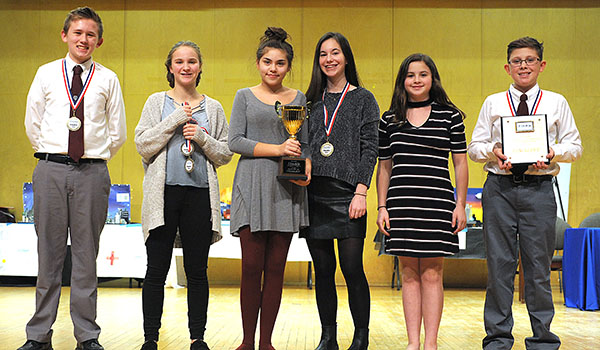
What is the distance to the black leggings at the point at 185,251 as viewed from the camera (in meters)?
2.85

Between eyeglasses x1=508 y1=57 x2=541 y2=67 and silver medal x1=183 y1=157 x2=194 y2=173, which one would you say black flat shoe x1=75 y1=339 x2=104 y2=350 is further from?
eyeglasses x1=508 y1=57 x2=541 y2=67

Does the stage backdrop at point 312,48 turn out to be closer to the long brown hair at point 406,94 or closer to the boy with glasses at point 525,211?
the boy with glasses at point 525,211

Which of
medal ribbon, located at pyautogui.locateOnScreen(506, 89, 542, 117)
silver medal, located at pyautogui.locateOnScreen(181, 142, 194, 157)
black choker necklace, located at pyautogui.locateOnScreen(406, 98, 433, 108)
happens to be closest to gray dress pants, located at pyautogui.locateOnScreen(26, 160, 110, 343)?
silver medal, located at pyautogui.locateOnScreen(181, 142, 194, 157)

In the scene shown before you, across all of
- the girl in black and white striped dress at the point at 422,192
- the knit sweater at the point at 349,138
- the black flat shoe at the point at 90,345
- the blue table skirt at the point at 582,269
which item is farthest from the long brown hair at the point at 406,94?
the blue table skirt at the point at 582,269

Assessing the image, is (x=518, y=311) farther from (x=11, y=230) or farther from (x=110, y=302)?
(x=11, y=230)

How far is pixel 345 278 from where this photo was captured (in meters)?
2.92

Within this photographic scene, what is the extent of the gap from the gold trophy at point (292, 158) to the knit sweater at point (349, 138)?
0.16m

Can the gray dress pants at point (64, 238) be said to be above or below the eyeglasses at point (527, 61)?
below

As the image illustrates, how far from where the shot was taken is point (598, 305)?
544cm

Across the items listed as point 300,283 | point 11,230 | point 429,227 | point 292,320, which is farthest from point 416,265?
point 11,230

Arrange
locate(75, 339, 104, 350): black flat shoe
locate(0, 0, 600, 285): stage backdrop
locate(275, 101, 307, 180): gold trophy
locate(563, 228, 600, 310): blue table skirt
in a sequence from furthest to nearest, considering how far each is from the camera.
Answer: locate(0, 0, 600, 285): stage backdrop < locate(563, 228, 600, 310): blue table skirt < locate(75, 339, 104, 350): black flat shoe < locate(275, 101, 307, 180): gold trophy

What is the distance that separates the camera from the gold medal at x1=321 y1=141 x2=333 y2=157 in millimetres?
2871

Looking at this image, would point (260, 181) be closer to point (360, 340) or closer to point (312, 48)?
→ point (360, 340)

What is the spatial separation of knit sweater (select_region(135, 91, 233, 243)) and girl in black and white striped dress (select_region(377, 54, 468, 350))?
0.84 meters
